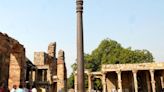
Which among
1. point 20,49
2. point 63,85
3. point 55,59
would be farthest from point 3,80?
point 55,59

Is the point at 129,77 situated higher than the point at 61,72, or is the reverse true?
the point at 61,72

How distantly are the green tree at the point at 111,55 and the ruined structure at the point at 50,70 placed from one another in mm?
16821

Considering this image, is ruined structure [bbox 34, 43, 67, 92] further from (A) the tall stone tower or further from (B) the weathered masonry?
(B) the weathered masonry

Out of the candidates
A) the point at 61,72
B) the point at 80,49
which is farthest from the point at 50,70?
the point at 80,49

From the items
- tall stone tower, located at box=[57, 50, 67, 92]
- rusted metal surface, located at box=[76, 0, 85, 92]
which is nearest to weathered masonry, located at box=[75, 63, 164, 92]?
tall stone tower, located at box=[57, 50, 67, 92]

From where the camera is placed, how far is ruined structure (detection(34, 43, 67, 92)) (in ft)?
91.0

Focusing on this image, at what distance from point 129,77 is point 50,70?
10.3 meters

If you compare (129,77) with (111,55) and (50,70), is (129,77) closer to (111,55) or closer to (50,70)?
(50,70)

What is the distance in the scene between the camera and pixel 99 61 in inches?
1940

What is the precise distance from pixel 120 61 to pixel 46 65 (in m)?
19.9

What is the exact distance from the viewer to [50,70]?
94.9 feet

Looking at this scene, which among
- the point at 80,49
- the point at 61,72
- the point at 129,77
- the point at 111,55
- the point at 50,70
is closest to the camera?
the point at 80,49

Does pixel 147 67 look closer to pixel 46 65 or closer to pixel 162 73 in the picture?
pixel 162 73

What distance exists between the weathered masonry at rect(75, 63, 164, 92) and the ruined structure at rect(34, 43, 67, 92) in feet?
17.5
